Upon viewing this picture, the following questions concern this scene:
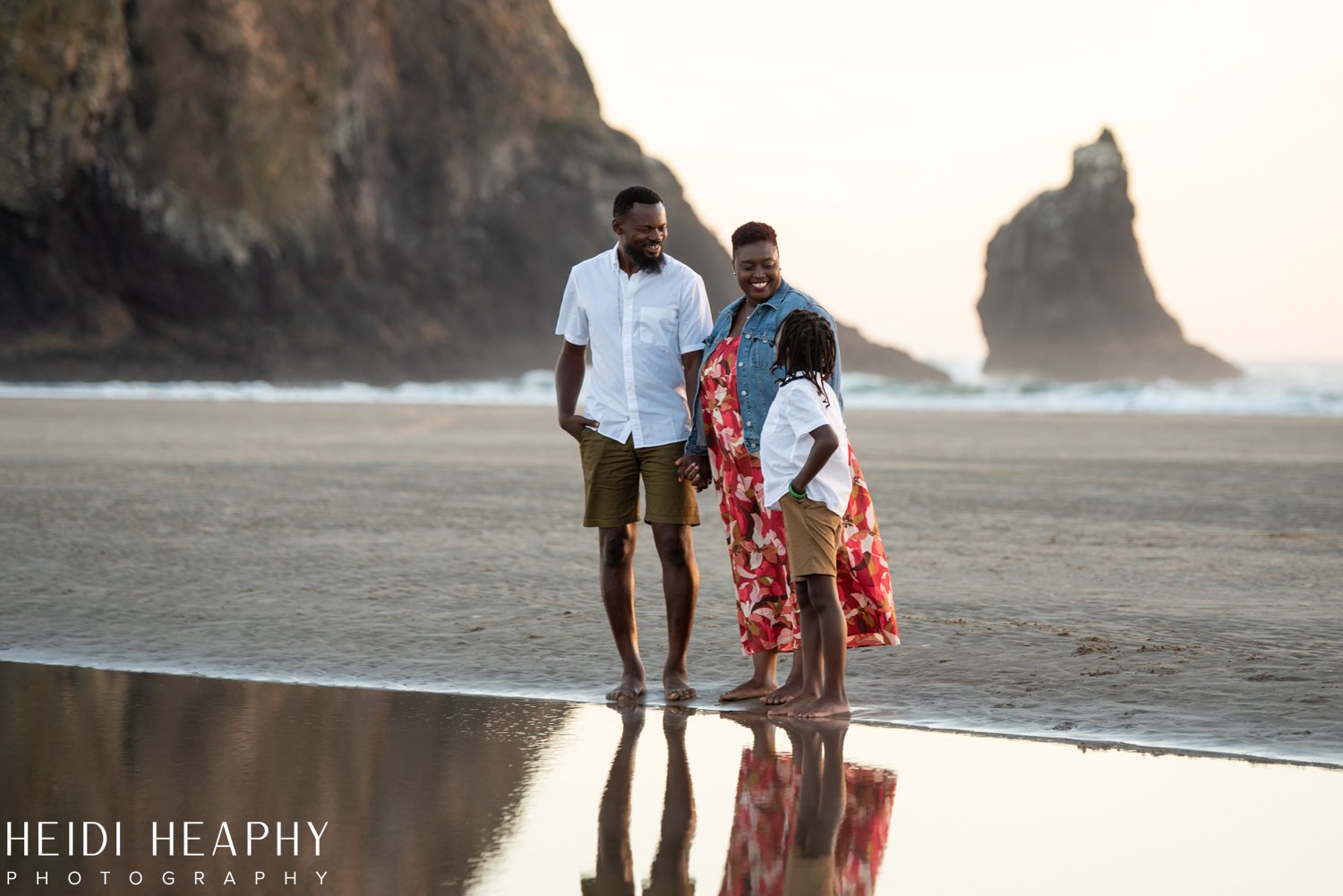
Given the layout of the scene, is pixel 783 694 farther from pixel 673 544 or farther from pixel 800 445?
pixel 800 445

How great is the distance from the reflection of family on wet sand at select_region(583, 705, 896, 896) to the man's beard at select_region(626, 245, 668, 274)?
165cm

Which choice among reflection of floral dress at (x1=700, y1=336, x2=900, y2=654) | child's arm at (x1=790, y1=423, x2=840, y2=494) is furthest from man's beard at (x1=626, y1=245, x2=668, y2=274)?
child's arm at (x1=790, y1=423, x2=840, y2=494)

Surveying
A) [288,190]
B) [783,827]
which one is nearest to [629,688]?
[783,827]

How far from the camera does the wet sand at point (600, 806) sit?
3412mm

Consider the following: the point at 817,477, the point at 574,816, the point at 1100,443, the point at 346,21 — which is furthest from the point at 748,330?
the point at 346,21

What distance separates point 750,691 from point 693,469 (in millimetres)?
830

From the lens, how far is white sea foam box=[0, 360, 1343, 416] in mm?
35469

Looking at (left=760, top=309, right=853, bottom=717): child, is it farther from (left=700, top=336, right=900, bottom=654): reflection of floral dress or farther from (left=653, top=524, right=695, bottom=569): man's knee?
(left=653, top=524, right=695, bottom=569): man's knee

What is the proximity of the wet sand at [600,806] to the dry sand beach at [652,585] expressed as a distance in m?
0.54

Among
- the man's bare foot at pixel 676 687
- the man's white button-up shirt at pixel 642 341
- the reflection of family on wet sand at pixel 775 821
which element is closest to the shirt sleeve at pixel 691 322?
the man's white button-up shirt at pixel 642 341

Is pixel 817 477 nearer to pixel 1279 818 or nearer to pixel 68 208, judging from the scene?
pixel 1279 818

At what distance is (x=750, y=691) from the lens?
543 centimetres

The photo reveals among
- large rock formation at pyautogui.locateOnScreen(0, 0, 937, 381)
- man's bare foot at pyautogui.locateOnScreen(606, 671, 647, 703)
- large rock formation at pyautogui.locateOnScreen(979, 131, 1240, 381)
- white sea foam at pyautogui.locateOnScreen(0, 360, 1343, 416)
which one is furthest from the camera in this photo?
large rock formation at pyautogui.locateOnScreen(979, 131, 1240, 381)

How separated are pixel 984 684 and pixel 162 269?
180ft
